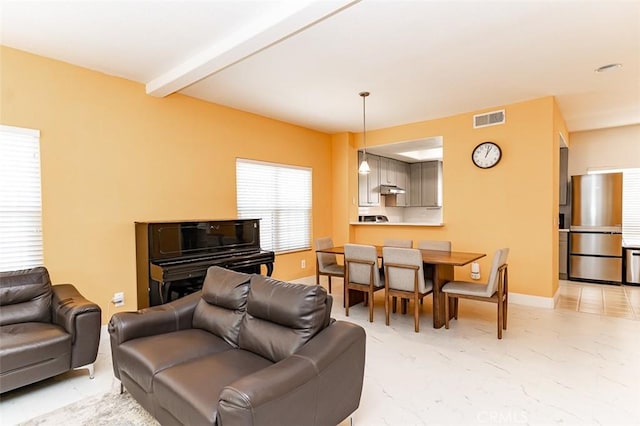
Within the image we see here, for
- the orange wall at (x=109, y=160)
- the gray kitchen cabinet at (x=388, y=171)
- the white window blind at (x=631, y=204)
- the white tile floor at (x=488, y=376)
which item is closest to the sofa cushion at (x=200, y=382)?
the white tile floor at (x=488, y=376)

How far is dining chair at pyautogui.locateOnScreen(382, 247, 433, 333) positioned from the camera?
138 inches

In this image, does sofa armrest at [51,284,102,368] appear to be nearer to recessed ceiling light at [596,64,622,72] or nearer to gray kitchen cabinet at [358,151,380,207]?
gray kitchen cabinet at [358,151,380,207]

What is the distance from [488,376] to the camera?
2584mm

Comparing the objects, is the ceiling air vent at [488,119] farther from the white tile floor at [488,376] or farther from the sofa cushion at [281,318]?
the sofa cushion at [281,318]

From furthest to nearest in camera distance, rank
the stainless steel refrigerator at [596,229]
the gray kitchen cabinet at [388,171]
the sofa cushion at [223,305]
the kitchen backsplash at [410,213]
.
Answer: the kitchen backsplash at [410,213], the gray kitchen cabinet at [388,171], the stainless steel refrigerator at [596,229], the sofa cushion at [223,305]

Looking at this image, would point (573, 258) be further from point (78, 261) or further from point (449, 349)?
point (78, 261)

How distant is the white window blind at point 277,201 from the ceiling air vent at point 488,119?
105 inches

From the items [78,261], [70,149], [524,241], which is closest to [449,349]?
[524,241]

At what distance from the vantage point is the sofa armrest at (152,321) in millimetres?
2232

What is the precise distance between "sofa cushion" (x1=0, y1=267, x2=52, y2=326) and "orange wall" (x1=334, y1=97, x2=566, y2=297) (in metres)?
4.74

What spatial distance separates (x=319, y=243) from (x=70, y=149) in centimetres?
307

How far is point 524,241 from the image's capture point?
4.43 meters

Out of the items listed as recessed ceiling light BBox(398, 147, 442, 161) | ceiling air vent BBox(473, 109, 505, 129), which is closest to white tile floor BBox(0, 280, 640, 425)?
ceiling air vent BBox(473, 109, 505, 129)

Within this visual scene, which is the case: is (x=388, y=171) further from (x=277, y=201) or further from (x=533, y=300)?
(x=533, y=300)
